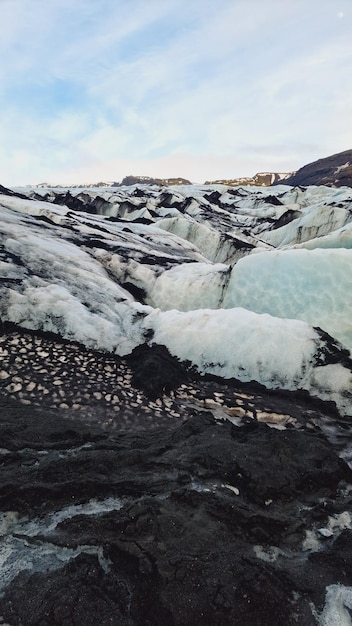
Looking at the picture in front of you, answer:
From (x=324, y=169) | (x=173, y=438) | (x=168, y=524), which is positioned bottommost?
(x=173, y=438)

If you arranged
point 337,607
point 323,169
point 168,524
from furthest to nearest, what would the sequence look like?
point 323,169 < point 168,524 < point 337,607

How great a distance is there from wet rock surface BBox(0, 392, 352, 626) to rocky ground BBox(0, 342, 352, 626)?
1cm

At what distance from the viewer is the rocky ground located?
9.78 ft

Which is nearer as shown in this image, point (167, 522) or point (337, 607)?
point (337, 607)

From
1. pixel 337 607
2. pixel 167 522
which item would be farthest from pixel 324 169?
pixel 337 607

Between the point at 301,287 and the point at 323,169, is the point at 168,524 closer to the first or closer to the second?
the point at 301,287

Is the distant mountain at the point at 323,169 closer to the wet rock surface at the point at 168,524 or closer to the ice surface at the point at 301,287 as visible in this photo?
the ice surface at the point at 301,287

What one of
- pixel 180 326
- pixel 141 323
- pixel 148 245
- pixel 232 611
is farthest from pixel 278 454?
pixel 148 245

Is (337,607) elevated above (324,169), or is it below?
below

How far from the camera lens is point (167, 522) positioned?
3707 millimetres

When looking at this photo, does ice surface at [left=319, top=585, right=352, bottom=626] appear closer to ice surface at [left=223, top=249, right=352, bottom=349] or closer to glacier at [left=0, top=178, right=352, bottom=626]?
glacier at [left=0, top=178, right=352, bottom=626]

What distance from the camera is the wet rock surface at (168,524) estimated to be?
298cm

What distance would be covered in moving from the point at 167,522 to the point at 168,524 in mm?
21

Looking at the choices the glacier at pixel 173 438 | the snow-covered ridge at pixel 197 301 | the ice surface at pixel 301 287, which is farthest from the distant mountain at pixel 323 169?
the glacier at pixel 173 438
